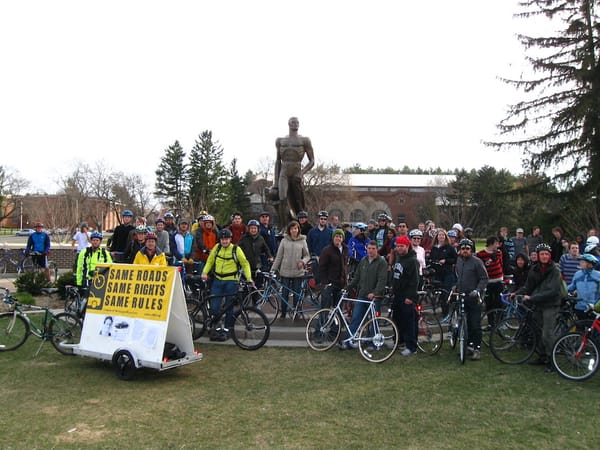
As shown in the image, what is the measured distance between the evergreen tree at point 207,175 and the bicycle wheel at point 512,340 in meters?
53.8

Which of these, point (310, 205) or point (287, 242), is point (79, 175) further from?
point (287, 242)

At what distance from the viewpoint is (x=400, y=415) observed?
18.3ft

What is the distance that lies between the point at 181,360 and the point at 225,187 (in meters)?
58.2

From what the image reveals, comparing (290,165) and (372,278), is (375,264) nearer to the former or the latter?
(372,278)

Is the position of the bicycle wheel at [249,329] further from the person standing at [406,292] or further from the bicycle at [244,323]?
the person standing at [406,292]

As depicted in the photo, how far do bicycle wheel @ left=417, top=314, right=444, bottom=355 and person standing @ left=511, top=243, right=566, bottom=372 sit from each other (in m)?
1.45

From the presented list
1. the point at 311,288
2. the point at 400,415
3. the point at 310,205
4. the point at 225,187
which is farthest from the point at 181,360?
the point at 225,187

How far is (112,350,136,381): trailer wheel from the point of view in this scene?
682 cm

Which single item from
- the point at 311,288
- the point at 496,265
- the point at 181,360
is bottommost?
the point at 181,360

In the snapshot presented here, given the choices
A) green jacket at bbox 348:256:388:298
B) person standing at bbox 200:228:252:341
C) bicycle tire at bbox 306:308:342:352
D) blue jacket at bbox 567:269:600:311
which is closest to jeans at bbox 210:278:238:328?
person standing at bbox 200:228:252:341

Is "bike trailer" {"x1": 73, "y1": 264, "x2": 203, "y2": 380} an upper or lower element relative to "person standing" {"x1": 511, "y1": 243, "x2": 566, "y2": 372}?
lower

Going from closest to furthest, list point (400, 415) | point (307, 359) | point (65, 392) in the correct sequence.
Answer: point (400, 415), point (65, 392), point (307, 359)

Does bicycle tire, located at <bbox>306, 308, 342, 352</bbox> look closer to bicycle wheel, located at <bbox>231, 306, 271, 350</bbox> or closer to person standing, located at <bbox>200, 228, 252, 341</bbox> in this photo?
bicycle wheel, located at <bbox>231, 306, 271, 350</bbox>

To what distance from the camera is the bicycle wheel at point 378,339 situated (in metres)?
7.94
